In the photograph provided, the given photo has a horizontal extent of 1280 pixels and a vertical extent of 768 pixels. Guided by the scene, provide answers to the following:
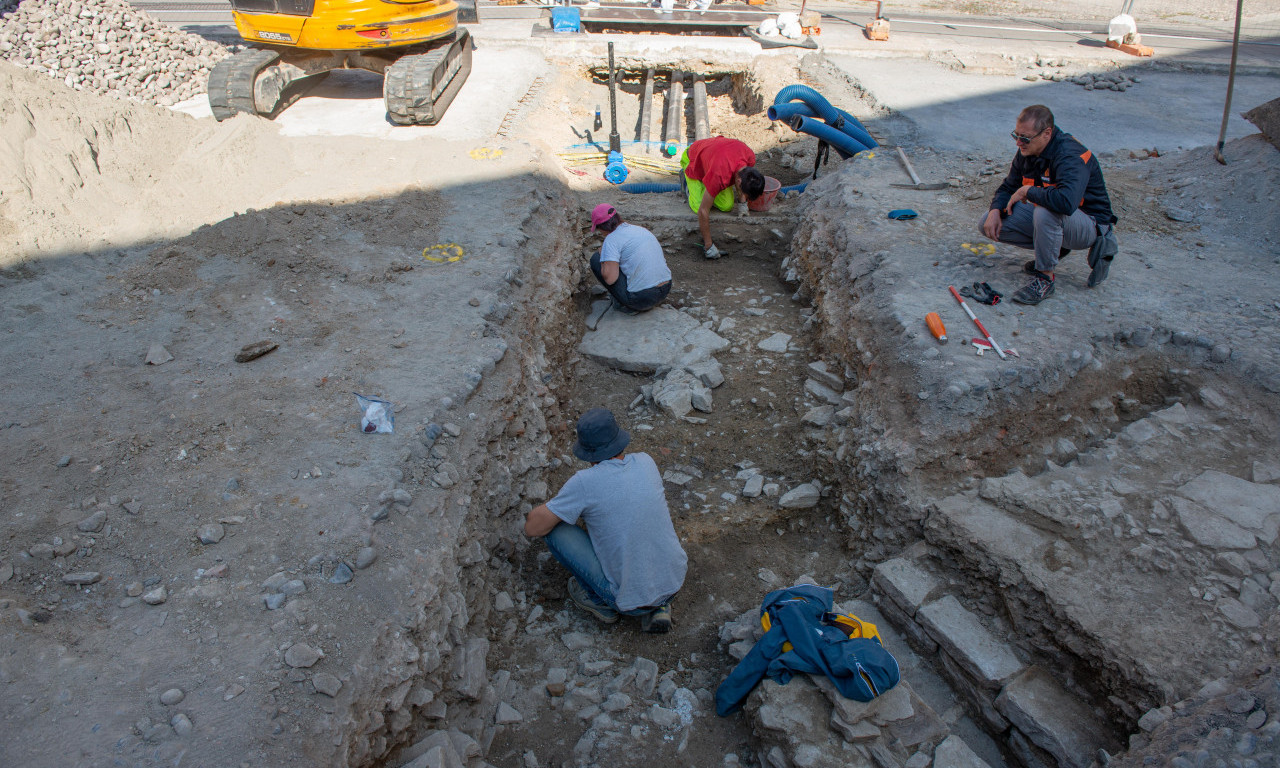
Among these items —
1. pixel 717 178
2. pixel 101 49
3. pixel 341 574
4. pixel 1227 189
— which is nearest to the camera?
pixel 341 574

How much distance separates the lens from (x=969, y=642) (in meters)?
3.11

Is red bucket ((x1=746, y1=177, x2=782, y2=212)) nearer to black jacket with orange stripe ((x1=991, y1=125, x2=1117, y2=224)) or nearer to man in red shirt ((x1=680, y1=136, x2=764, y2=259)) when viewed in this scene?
man in red shirt ((x1=680, y1=136, x2=764, y2=259))

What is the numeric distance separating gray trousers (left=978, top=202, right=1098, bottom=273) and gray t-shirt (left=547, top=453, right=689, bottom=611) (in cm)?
333

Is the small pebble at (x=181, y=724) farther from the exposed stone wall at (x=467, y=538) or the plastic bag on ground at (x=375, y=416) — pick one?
the plastic bag on ground at (x=375, y=416)

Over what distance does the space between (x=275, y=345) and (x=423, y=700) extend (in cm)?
251

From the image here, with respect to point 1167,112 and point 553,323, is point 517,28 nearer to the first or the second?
Result: point 553,323

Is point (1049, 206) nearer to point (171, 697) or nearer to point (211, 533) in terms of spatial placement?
point (211, 533)

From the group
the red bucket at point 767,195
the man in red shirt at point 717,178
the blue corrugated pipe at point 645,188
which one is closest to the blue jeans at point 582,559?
the man in red shirt at point 717,178

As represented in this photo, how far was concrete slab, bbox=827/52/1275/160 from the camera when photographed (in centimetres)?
820

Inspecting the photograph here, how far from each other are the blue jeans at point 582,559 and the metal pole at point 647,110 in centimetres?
705

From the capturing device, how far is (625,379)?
5516 mm

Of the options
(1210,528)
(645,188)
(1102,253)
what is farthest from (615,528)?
(645,188)

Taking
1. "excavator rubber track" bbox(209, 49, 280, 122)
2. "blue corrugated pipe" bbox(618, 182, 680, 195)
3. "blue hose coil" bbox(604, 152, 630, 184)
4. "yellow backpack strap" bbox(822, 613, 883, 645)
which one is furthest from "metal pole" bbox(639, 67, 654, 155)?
"yellow backpack strap" bbox(822, 613, 883, 645)

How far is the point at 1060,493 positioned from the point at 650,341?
3260mm
